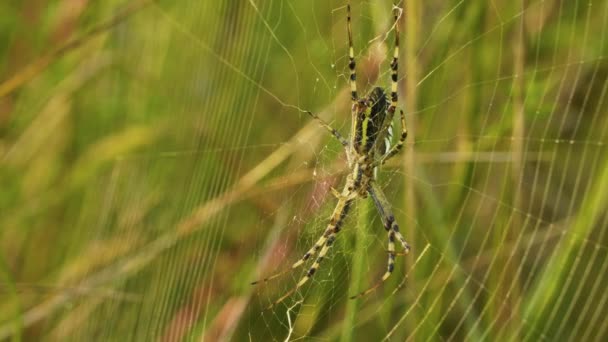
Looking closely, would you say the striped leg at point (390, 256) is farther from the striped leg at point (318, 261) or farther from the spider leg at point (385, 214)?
the striped leg at point (318, 261)

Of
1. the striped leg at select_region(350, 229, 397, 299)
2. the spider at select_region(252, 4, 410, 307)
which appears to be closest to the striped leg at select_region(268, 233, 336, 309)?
the spider at select_region(252, 4, 410, 307)

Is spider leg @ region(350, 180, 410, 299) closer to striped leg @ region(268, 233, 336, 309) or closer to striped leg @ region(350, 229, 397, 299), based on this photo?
striped leg @ region(350, 229, 397, 299)

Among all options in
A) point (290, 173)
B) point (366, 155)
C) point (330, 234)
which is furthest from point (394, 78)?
point (330, 234)

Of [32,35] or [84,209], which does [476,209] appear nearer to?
[84,209]

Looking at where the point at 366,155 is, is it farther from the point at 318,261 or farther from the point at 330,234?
the point at 318,261

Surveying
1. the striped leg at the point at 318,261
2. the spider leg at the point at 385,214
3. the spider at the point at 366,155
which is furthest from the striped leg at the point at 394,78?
the striped leg at the point at 318,261

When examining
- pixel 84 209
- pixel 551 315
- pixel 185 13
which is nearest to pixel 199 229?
pixel 84 209
